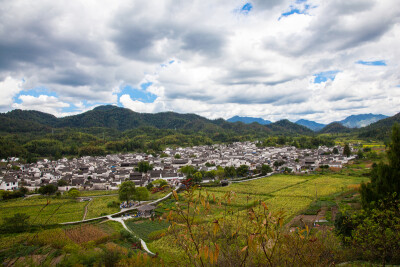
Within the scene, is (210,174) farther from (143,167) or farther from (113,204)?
(113,204)

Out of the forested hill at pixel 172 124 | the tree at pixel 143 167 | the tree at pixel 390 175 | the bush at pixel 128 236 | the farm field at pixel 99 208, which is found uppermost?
the forested hill at pixel 172 124

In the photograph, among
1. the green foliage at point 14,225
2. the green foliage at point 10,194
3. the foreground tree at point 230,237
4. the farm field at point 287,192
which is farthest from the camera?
the green foliage at point 10,194

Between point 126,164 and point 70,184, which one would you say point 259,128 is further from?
point 70,184

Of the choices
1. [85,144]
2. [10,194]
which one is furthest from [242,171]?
[85,144]

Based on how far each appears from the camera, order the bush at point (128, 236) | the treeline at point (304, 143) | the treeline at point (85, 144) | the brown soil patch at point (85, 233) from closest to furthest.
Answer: the brown soil patch at point (85, 233), the bush at point (128, 236), the treeline at point (85, 144), the treeline at point (304, 143)

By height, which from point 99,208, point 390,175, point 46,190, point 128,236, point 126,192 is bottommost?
point 99,208

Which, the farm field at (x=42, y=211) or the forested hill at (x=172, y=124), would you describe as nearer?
the farm field at (x=42, y=211)

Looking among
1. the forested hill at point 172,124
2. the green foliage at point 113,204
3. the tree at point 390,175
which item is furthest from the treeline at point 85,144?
the tree at point 390,175

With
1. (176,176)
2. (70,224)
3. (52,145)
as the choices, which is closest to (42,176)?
(176,176)

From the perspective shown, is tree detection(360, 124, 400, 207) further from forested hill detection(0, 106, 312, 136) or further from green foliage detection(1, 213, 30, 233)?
forested hill detection(0, 106, 312, 136)

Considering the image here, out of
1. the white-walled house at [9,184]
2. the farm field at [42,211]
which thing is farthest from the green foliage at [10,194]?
the white-walled house at [9,184]

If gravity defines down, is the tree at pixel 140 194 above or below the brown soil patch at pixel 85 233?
above

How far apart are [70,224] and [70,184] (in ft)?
66.1

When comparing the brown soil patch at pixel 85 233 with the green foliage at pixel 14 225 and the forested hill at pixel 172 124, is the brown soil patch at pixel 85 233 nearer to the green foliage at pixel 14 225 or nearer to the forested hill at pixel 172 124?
the green foliage at pixel 14 225
